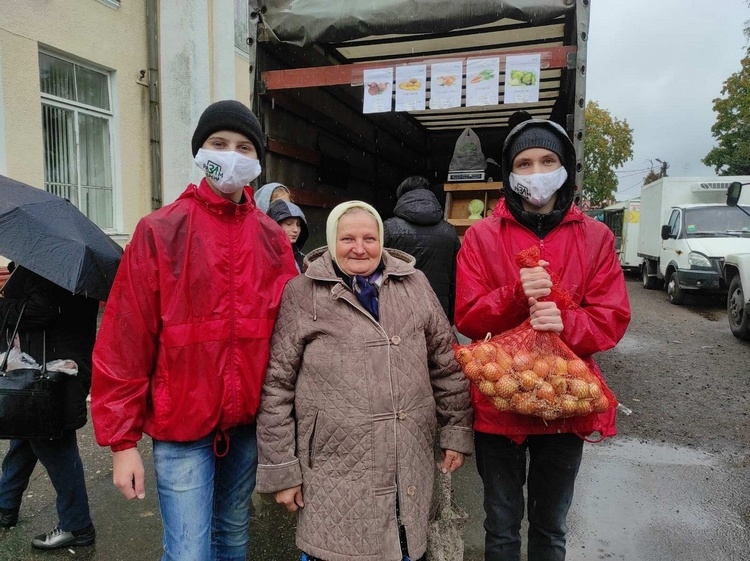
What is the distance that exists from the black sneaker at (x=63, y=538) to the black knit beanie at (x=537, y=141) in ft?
9.90

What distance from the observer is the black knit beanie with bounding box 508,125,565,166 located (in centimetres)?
216

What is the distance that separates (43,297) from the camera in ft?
8.91

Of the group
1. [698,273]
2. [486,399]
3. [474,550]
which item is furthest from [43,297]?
[698,273]

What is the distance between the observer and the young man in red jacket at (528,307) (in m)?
2.07

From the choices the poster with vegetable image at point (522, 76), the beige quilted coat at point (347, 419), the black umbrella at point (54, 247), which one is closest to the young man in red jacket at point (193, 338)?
the beige quilted coat at point (347, 419)

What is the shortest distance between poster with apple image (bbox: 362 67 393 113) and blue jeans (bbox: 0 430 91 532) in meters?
3.21

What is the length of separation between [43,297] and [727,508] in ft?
14.2

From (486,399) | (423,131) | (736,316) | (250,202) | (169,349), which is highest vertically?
(423,131)

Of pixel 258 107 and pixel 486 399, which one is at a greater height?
pixel 258 107

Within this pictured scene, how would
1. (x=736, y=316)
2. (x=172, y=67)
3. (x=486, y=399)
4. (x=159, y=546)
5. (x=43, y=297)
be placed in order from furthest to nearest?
1. (x=172, y=67)
2. (x=736, y=316)
3. (x=159, y=546)
4. (x=43, y=297)
5. (x=486, y=399)

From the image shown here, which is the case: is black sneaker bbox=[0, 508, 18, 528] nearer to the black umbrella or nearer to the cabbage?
the black umbrella

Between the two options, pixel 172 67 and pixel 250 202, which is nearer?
pixel 250 202

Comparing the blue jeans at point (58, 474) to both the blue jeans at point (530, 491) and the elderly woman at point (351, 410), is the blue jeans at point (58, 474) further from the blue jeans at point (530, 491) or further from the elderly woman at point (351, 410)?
the blue jeans at point (530, 491)

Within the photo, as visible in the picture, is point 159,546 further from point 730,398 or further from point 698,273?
point 698,273
